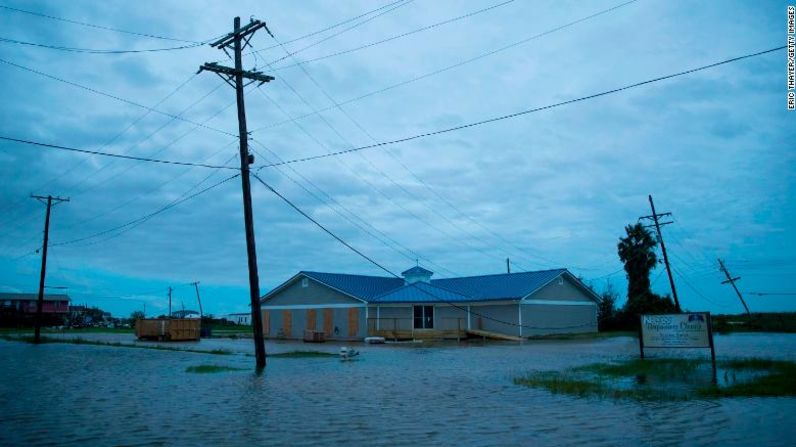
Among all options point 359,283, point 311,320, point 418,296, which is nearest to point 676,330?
point 418,296

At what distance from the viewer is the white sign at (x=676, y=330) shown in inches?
807

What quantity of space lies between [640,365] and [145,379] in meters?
14.6

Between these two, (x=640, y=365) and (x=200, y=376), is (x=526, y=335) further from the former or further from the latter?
(x=200, y=376)

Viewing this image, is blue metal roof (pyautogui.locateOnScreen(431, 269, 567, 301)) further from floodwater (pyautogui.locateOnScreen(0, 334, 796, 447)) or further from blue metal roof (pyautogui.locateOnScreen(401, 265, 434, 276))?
floodwater (pyautogui.locateOnScreen(0, 334, 796, 447))

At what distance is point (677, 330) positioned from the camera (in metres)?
21.2

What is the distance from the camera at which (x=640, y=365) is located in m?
19.8

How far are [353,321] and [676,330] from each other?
29.2 m

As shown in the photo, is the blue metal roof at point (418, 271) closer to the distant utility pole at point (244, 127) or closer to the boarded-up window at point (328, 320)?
the boarded-up window at point (328, 320)

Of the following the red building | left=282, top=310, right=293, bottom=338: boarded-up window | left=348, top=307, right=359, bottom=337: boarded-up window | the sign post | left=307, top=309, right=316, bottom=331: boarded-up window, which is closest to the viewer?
the sign post

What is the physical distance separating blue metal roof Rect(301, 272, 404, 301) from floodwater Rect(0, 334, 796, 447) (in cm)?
2978

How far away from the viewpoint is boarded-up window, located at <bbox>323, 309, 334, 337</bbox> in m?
48.7

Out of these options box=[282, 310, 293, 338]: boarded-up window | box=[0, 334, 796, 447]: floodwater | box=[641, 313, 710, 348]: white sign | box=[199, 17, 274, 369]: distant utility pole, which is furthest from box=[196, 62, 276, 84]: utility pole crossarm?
box=[282, 310, 293, 338]: boarded-up window

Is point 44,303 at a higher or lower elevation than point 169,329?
higher

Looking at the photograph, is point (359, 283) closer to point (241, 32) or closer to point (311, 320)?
point (311, 320)
